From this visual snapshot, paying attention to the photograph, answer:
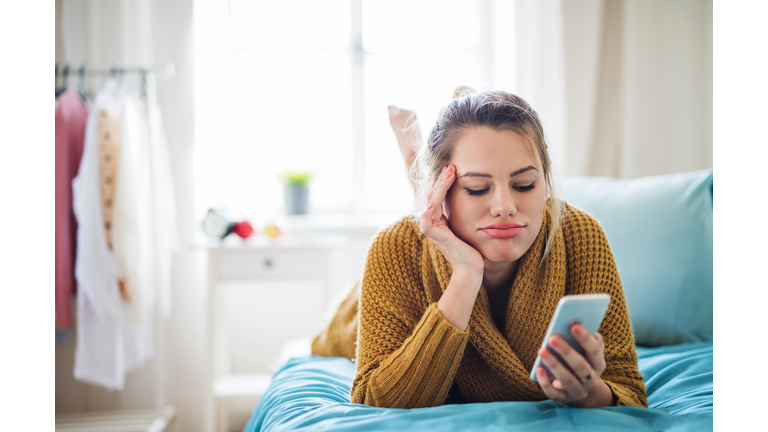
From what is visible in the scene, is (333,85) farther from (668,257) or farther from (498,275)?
(498,275)

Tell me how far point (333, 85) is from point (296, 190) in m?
0.63

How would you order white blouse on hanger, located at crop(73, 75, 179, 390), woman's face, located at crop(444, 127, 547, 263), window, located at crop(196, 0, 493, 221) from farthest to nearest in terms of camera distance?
window, located at crop(196, 0, 493, 221), white blouse on hanger, located at crop(73, 75, 179, 390), woman's face, located at crop(444, 127, 547, 263)

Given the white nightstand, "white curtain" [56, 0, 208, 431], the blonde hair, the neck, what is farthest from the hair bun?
"white curtain" [56, 0, 208, 431]

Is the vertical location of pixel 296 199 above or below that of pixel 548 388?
above

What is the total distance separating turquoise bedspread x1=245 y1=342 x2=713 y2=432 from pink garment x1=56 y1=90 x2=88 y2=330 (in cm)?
110

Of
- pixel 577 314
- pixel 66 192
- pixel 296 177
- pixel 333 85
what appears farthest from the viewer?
pixel 333 85

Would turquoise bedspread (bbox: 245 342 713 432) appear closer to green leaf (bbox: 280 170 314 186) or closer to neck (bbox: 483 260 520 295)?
neck (bbox: 483 260 520 295)

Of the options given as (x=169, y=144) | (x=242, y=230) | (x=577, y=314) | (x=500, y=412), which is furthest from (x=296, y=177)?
(x=577, y=314)

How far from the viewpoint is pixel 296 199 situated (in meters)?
2.51

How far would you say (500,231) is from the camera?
83cm

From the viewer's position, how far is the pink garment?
5.98 ft

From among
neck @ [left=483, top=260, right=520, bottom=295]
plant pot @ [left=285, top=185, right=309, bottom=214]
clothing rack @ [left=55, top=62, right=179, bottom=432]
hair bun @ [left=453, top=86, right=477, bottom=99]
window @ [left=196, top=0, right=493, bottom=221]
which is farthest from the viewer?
window @ [left=196, top=0, right=493, bottom=221]
